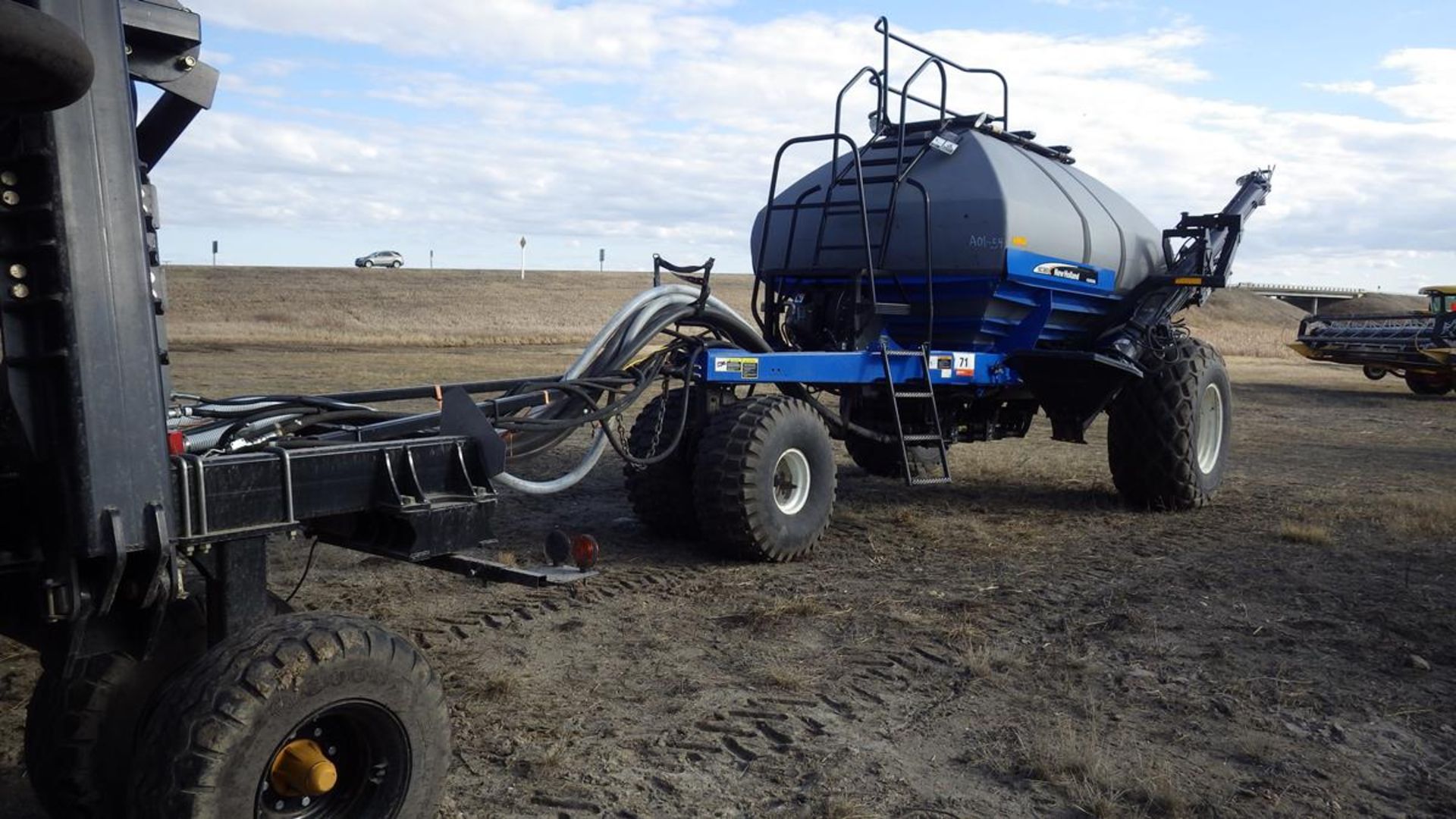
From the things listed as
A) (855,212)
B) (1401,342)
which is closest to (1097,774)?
(855,212)

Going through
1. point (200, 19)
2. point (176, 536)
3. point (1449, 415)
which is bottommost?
point (1449, 415)

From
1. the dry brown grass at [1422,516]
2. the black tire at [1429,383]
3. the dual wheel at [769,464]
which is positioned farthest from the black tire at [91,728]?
the black tire at [1429,383]

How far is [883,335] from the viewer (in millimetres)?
8078

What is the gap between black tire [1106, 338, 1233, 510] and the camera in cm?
873

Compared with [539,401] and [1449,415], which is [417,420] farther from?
[1449,415]

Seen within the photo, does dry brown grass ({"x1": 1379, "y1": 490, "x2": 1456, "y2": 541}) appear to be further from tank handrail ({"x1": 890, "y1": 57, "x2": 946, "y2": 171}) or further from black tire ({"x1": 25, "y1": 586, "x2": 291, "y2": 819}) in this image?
black tire ({"x1": 25, "y1": 586, "x2": 291, "y2": 819})

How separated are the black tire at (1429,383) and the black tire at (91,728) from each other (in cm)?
2110

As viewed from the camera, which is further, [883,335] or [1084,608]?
[883,335]

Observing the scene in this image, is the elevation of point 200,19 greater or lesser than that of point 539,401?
greater

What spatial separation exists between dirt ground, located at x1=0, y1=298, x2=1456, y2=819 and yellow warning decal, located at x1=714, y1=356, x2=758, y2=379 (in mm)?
1069

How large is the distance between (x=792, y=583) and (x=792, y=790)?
107 inches

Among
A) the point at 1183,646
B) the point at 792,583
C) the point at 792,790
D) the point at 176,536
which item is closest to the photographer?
the point at 176,536

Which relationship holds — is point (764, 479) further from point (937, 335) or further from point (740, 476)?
point (937, 335)

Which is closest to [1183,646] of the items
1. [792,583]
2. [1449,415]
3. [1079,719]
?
[1079,719]
